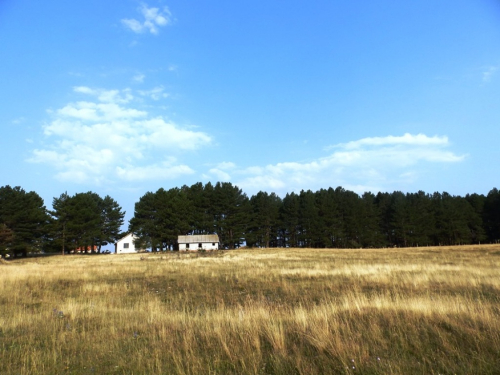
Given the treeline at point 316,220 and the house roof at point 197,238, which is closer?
the house roof at point 197,238

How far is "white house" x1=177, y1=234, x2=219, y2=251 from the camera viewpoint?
7038cm

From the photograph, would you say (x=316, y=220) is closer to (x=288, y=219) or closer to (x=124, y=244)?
(x=288, y=219)

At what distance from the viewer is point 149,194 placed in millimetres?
77250

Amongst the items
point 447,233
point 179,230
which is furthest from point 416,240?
point 179,230

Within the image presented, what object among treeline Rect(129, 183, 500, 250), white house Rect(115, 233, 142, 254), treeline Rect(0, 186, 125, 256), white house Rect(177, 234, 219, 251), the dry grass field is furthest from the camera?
white house Rect(115, 233, 142, 254)

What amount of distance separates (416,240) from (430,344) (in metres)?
80.3

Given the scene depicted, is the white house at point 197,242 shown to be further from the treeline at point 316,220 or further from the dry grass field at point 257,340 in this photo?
the dry grass field at point 257,340

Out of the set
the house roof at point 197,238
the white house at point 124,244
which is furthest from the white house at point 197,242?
the white house at point 124,244

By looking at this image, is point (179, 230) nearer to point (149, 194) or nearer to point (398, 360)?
point (149, 194)

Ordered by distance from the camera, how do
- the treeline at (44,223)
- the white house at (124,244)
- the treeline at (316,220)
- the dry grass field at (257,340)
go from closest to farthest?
the dry grass field at (257,340), the treeline at (44,223), the treeline at (316,220), the white house at (124,244)

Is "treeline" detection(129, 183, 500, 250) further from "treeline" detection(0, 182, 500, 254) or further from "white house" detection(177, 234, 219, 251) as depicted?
"white house" detection(177, 234, 219, 251)

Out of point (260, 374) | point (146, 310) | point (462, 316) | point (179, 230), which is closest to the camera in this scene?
point (260, 374)

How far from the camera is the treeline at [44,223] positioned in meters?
56.0

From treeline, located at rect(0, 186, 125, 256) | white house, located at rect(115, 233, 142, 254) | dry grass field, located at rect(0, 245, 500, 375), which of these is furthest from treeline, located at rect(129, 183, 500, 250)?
dry grass field, located at rect(0, 245, 500, 375)
